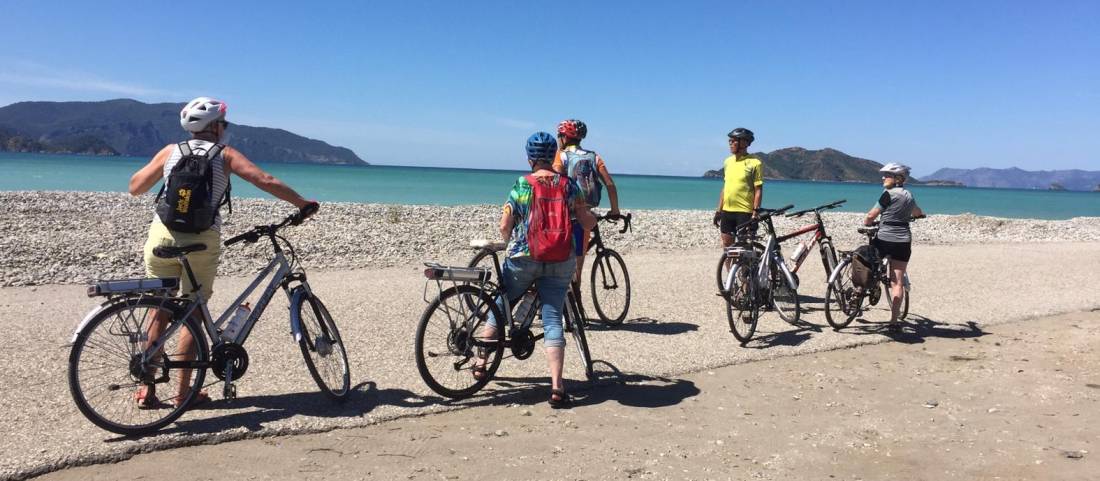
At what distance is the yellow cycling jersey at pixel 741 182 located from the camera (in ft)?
27.7

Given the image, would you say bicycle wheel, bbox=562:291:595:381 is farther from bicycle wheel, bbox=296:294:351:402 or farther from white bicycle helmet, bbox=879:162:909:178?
white bicycle helmet, bbox=879:162:909:178

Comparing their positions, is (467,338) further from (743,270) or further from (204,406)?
(743,270)

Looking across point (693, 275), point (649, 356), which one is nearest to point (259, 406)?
point (649, 356)

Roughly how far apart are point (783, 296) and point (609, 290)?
1808 millimetres

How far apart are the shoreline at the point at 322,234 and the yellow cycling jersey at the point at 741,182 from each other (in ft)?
18.4

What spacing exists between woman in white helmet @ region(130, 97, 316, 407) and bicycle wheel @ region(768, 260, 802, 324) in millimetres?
4836

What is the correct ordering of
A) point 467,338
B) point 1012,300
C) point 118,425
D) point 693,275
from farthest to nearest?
1. point 693,275
2. point 1012,300
3. point 467,338
4. point 118,425

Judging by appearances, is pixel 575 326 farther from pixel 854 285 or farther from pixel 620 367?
pixel 854 285

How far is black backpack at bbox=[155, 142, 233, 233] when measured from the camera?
411 cm

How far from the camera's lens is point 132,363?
4.15m

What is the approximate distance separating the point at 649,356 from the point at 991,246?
1513 cm

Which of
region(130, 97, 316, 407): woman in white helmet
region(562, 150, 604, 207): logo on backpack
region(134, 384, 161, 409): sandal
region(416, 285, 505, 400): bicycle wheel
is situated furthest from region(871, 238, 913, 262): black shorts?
region(134, 384, 161, 409): sandal

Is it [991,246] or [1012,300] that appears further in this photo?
[991,246]

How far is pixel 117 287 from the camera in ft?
13.0
